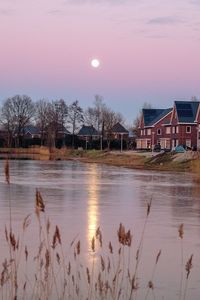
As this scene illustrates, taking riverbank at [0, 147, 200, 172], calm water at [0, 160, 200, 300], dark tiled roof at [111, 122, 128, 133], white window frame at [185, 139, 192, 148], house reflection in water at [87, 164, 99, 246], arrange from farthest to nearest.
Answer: dark tiled roof at [111, 122, 128, 133]
white window frame at [185, 139, 192, 148]
riverbank at [0, 147, 200, 172]
house reflection in water at [87, 164, 99, 246]
calm water at [0, 160, 200, 300]

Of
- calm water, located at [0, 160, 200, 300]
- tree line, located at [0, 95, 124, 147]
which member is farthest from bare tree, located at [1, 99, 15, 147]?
calm water, located at [0, 160, 200, 300]

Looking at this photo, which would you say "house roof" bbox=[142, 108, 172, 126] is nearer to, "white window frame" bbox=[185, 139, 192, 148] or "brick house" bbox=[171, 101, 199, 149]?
"brick house" bbox=[171, 101, 199, 149]

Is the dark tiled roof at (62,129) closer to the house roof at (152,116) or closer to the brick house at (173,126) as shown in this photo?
the brick house at (173,126)

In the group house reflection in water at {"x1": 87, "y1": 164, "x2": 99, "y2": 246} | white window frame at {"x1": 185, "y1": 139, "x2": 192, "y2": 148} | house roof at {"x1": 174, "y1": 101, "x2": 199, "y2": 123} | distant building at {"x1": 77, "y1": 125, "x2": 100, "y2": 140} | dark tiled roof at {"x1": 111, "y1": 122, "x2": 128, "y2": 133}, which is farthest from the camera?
dark tiled roof at {"x1": 111, "y1": 122, "x2": 128, "y2": 133}

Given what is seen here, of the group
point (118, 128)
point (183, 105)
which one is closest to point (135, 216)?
point (183, 105)

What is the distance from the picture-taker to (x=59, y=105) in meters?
109

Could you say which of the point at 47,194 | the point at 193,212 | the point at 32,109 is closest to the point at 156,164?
the point at 47,194

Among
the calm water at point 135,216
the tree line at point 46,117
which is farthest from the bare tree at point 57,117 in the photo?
the calm water at point 135,216

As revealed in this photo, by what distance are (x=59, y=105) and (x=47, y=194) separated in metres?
84.4

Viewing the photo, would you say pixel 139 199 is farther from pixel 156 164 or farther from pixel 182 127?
pixel 182 127

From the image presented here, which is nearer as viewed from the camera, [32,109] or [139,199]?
[139,199]

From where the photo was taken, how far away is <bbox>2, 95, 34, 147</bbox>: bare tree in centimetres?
10962

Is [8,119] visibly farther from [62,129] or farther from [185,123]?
[185,123]

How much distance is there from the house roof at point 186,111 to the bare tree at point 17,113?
33.6m
